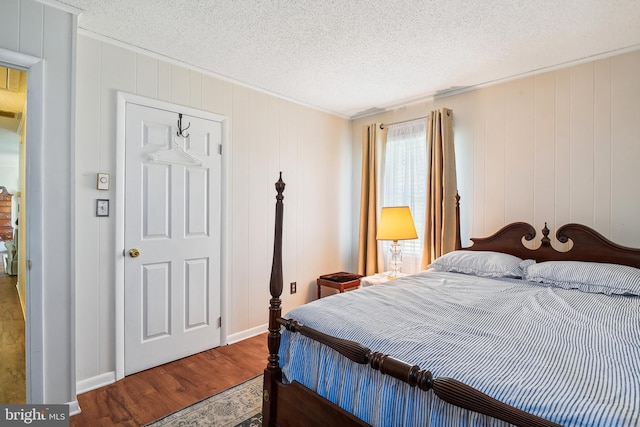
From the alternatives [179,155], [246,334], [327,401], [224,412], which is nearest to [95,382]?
[224,412]

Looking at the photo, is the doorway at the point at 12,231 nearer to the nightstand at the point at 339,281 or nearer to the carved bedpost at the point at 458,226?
the nightstand at the point at 339,281

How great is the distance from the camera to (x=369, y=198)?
161 inches

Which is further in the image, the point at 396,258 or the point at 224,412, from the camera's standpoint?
the point at 396,258

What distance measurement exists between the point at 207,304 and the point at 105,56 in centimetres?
Result: 214

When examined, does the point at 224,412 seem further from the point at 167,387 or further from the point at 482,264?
the point at 482,264

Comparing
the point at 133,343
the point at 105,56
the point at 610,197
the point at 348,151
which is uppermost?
the point at 105,56

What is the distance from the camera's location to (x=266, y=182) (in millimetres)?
3455

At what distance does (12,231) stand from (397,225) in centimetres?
437

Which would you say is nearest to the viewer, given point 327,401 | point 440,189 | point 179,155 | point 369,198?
point 327,401

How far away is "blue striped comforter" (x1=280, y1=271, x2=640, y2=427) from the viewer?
943 millimetres

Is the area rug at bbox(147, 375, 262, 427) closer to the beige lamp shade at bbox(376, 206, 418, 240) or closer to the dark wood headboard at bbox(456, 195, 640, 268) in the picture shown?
the beige lamp shade at bbox(376, 206, 418, 240)

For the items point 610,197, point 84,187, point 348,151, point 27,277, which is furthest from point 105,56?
point 610,197

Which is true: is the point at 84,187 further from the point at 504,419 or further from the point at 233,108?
the point at 504,419

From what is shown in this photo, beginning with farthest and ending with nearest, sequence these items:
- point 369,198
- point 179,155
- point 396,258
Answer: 1. point 369,198
2. point 396,258
3. point 179,155
